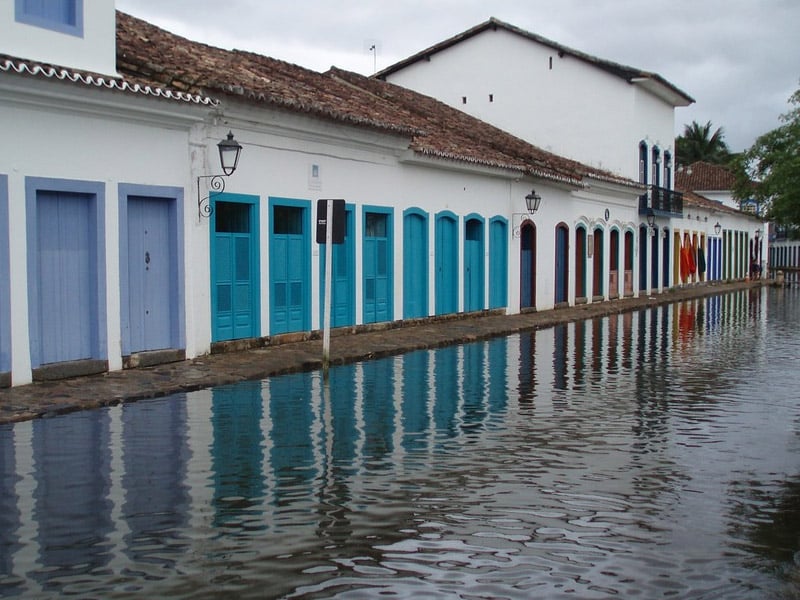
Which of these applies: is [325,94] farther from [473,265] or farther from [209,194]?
[473,265]

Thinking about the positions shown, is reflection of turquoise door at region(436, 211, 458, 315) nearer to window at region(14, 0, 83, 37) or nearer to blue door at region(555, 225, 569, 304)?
blue door at region(555, 225, 569, 304)

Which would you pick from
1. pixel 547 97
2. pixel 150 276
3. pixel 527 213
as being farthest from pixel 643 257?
pixel 150 276

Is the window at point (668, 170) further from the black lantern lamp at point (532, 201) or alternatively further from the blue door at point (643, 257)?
the black lantern lamp at point (532, 201)

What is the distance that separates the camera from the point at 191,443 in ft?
26.2

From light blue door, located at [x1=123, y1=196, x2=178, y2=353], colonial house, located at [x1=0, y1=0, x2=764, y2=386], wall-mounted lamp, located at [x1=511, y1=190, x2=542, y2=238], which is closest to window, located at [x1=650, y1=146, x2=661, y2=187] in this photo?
wall-mounted lamp, located at [x1=511, y1=190, x2=542, y2=238]

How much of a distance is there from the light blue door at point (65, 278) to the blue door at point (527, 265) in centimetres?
1481

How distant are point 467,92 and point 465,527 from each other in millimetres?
29427

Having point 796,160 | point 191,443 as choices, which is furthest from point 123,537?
point 796,160

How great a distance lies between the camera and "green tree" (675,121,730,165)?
7662cm

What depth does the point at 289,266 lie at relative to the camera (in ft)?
53.3

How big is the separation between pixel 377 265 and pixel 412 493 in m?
12.7

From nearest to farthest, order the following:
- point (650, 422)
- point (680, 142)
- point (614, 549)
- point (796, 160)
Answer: point (614, 549) → point (650, 422) → point (796, 160) → point (680, 142)

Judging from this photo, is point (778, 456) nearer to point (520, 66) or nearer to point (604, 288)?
point (604, 288)

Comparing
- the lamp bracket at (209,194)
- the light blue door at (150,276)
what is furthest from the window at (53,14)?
the lamp bracket at (209,194)
